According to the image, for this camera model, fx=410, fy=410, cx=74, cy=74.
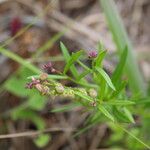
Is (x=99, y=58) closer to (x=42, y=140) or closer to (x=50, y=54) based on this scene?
(x=42, y=140)

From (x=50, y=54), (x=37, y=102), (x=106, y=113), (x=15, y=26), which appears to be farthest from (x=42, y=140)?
(x=106, y=113)

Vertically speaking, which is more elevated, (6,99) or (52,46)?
(52,46)

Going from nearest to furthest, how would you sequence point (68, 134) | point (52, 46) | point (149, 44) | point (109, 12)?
point (109, 12)
point (68, 134)
point (52, 46)
point (149, 44)

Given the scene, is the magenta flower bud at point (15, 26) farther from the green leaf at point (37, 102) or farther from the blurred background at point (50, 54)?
the green leaf at point (37, 102)

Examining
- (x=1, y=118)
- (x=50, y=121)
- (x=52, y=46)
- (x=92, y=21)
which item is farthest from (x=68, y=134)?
(x=92, y=21)

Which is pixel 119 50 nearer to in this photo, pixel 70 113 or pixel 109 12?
pixel 109 12
